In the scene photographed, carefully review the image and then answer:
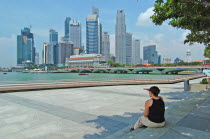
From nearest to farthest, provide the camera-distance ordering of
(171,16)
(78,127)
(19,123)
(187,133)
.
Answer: (187,133) → (78,127) → (19,123) → (171,16)

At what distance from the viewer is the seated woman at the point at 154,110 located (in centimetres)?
408

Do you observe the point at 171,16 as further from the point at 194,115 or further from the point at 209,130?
the point at 209,130

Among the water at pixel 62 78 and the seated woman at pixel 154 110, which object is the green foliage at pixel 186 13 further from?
the water at pixel 62 78

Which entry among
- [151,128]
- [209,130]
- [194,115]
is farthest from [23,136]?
[194,115]

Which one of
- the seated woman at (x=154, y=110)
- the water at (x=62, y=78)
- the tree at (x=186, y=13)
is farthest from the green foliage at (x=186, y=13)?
the water at (x=62, y=78)

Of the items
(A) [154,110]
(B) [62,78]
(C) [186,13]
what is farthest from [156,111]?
(B) [62,78]

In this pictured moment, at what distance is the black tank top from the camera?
407 centimetres

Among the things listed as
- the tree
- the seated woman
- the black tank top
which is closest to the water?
the tree

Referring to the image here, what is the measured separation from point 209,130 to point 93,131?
3.31 meters

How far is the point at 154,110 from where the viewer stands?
13.4 ft

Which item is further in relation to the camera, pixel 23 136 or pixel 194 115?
pixel 194 115

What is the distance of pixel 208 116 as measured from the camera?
5387 millimetres

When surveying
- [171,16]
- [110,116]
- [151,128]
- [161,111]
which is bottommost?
[110,116]

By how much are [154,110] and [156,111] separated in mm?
61
